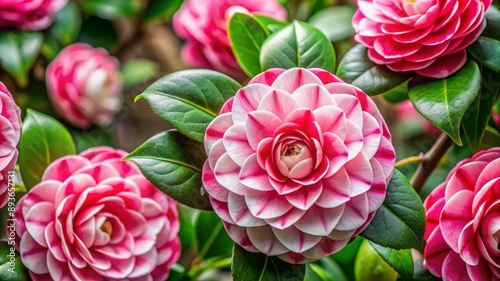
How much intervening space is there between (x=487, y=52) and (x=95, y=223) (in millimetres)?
491

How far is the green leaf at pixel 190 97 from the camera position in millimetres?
668

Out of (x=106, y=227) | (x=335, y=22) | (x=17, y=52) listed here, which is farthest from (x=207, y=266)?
(x=335, y=22)

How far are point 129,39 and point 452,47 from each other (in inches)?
33.5

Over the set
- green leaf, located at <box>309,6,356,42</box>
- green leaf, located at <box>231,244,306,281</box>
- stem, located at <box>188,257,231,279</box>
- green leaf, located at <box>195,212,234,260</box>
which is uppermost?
green leaf, located at <box>231,244,306,281</box>

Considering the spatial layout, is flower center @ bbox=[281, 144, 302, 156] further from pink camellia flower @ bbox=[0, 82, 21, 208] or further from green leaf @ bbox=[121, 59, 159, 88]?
green leaf @ bbox=[121, 59, 159, 88]

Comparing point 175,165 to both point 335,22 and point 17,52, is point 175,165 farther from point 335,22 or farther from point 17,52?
point 335,22

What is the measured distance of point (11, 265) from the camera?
69 centimetres

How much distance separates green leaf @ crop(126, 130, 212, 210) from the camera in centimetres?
65

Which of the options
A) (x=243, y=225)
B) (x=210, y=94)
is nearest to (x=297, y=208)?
(x=243, y=225)

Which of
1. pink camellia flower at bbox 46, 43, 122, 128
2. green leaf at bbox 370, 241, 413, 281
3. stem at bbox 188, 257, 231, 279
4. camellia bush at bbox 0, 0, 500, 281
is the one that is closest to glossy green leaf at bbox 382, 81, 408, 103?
camellia bush at bbox 0, 0, 500, 281

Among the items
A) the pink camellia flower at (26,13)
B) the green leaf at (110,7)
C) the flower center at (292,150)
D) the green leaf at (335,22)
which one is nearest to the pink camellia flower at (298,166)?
the flower center at (292,150)

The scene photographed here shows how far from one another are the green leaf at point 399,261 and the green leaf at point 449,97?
15 cm

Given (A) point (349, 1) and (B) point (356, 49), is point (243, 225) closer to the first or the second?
(B) point (356, 49)

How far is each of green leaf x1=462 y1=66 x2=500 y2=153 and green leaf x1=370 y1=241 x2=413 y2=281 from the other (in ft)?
0.60
